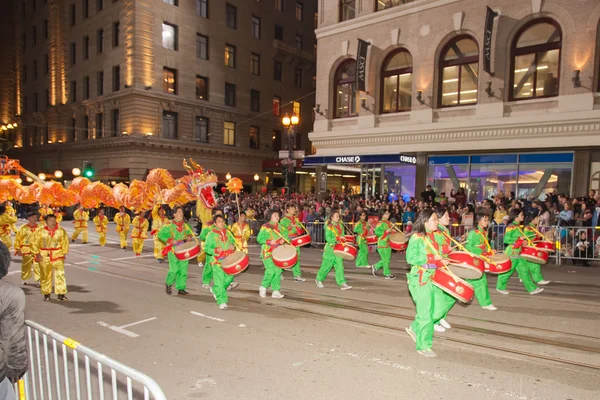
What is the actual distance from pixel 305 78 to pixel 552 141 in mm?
33082

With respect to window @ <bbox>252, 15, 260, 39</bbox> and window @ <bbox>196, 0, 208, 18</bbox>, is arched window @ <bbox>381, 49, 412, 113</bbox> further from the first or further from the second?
window @ <bbox>252, 15, 260, 39</bbox>

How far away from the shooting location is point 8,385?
10.6 feet

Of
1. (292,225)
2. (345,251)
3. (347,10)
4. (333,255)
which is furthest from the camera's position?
(347,10)

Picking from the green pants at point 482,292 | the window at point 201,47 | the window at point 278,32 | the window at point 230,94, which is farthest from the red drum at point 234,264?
the window at point 278,32

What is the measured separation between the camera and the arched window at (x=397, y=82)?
761 inches

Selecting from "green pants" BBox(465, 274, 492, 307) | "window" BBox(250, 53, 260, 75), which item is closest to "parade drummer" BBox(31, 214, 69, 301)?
"green pants" BBox(465, 274, 492, 307)

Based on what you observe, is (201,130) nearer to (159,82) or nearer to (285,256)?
(159,82)

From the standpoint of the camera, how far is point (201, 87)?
35562mm

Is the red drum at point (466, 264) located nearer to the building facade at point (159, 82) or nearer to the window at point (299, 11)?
the building facade at point (159, 82)

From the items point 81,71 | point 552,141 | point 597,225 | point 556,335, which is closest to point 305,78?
point 81,71

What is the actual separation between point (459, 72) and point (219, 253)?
47.9 ft

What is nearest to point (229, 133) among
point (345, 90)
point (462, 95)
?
point (345, 90)

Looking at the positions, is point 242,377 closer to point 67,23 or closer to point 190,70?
point 190,70

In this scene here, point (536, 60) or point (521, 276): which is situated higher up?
point (536, 60)
